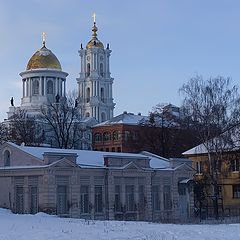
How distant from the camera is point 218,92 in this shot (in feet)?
152

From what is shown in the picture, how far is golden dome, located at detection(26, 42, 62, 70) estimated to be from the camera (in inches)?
4269

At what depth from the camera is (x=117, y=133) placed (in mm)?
101000

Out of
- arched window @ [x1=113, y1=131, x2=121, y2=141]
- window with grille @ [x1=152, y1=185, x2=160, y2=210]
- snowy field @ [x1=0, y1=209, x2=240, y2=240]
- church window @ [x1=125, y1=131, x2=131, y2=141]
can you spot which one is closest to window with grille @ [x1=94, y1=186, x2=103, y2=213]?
window with grille @ [x1=152, y1=185, x2=160, y2=210]

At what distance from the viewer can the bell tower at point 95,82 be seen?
122 meters

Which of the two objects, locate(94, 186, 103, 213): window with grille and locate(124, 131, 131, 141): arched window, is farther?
locate(124, 131, 131, 141): arched window

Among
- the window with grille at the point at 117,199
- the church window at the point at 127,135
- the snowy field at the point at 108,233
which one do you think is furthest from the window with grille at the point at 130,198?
the church window at the point at 127,135

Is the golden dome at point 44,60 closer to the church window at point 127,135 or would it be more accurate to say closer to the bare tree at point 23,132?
the church window at point 127,135

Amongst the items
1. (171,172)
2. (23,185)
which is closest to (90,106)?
(171,172)

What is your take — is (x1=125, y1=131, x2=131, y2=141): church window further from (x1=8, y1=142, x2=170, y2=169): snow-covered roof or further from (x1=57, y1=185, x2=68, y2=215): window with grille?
(x1=57, y1=185, x2=68, y2=215): window with grille

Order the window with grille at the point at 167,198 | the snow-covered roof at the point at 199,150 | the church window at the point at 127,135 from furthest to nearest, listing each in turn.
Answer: the church window at the point at 127,135
the snow-covered roof at the point at 199,150
the window with grille at the point at 167,198

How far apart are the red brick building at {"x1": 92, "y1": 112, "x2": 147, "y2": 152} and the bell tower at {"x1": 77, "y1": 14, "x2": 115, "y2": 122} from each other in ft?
53.2

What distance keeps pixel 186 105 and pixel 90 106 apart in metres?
74.5

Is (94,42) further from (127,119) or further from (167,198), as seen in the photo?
(167,198)

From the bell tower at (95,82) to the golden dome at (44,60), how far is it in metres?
14.1
